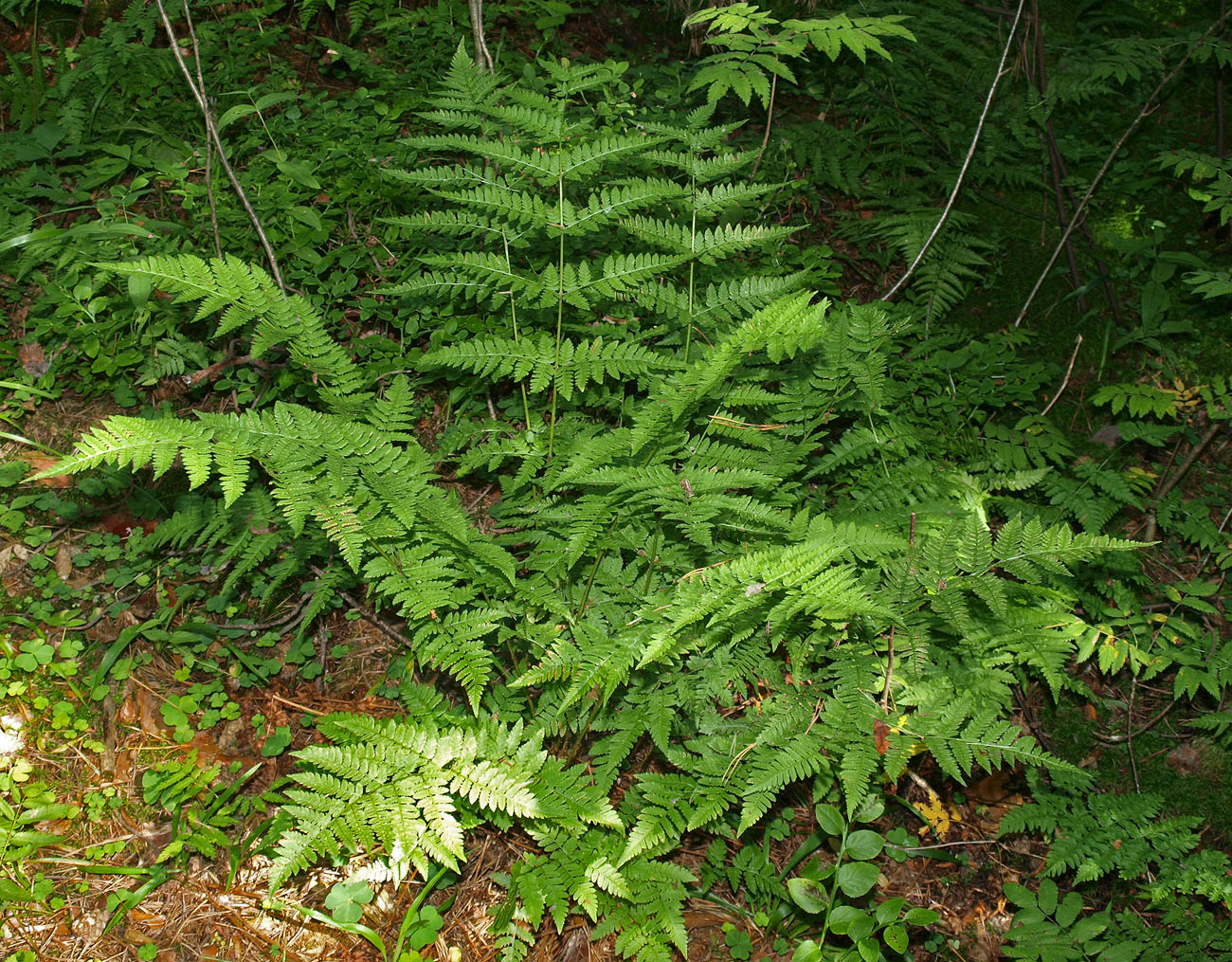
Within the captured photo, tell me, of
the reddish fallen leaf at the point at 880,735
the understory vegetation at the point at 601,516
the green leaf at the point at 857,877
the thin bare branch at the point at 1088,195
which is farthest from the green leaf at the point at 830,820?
the thin bare branch at the point at 1088,195

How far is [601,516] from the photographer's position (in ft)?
9.12

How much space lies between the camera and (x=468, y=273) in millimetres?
3162

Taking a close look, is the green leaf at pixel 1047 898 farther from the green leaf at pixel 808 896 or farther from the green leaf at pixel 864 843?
the green leaf at pixel 808 896

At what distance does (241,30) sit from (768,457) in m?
4.06

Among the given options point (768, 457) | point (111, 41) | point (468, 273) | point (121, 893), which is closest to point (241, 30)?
point (111, 41)

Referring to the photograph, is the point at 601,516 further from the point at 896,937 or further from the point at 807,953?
the point at 896,937

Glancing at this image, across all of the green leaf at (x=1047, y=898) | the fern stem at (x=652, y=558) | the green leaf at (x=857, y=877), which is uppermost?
the fern stem at (x=652, y=558)

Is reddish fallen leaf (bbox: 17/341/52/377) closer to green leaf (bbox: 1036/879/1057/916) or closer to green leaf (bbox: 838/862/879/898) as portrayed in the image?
green leaf (bbox: 838/862/879/898)

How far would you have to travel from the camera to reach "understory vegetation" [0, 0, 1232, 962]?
2.54m

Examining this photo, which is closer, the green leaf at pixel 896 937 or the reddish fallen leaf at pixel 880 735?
the green leaf at pixel 896 937

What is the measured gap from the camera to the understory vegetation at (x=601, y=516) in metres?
2.54

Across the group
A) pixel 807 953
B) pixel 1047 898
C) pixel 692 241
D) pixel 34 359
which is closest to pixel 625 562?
pixel 692 241

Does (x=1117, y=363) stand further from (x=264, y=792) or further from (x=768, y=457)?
(x=264, y=792)

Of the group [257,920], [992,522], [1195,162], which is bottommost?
[257,920]
